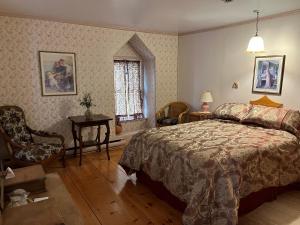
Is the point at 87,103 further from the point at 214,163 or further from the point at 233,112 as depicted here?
the point at 214,163

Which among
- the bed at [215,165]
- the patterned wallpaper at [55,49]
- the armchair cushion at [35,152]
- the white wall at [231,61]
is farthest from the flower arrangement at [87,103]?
the white wall at [231,61]

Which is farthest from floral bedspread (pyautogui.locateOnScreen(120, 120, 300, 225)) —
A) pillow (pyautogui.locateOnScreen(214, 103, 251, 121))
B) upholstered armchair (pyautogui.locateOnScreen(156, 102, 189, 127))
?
upholstered armchair (pyautogui.locateOnScreen(156, 102, 189, 127))

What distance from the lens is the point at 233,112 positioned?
3.93 meters

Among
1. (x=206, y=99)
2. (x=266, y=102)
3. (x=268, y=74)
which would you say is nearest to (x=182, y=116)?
(x=206, y=99)

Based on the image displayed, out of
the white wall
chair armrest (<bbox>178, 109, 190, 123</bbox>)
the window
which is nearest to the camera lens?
the white wall

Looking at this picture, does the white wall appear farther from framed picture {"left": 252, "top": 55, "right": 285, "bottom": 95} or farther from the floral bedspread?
the floral bedspread

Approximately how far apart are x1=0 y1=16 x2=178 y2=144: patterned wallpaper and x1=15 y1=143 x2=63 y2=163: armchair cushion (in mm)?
728

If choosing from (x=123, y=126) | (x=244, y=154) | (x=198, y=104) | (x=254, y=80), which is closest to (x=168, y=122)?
(x=198, y=104)

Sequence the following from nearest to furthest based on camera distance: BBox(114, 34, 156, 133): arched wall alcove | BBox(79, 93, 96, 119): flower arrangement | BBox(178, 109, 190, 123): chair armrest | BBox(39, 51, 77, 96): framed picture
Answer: BBox(39, 51, 77, 96): framed picture → BBox(79, 93, 96, 119): flower arrangement → BBox(178, 109, 190, 123): chair armrest → BBox(114, 34, 156, 133): arched wall alcove

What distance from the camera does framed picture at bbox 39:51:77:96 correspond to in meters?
4.12

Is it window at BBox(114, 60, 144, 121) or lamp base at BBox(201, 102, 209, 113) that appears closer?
lamp base at BBox(201, 102, 209, 113)

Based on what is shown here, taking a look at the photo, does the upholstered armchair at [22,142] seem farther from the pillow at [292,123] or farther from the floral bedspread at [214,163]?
the pillow at [292,123]

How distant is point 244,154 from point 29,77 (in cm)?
358

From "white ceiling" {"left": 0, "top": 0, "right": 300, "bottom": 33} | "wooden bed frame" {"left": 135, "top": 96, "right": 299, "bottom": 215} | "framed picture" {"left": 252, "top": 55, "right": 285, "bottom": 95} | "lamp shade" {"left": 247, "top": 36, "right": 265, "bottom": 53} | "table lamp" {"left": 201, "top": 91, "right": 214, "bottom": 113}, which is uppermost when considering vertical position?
"white ceiling" {"left": 0, "top": 0, "right": 300, "bottom": 33}
